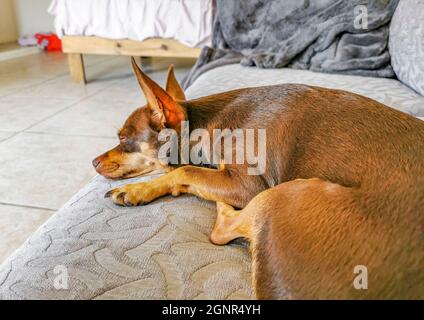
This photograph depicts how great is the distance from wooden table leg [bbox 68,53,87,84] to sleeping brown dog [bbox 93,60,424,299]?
9.50 feet

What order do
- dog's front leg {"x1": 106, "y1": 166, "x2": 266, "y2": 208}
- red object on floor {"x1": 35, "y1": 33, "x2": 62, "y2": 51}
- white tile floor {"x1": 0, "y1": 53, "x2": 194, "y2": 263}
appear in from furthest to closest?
red object on floor {"x1": 35, "y1": 33, "x2": 62, "y2": 51}
white tile floor {"x1": 0, "y1": 53, "x2": 194, "y2": 263}
dog's front leg {"x1": 106, "y1": 166, "x2": 266, "y2": 208}

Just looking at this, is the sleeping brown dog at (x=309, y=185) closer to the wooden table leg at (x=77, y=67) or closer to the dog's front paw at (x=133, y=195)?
the dog's front paw at (x=133, y=195)

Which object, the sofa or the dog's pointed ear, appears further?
the dog's pointed ear

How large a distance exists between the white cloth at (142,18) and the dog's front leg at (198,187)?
2.46 meters

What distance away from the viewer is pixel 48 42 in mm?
5871

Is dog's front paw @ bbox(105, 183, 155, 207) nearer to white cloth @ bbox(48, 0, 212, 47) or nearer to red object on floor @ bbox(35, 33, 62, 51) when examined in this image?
white cloth @ bbox(48, 0, 212, 47)

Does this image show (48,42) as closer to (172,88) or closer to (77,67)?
(77,67)

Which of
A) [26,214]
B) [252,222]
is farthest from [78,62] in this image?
[252,222]

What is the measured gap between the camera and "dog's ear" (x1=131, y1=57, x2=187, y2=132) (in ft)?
4.03

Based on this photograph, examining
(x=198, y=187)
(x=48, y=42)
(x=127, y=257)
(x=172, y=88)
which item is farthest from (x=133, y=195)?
(x=48, y=42)

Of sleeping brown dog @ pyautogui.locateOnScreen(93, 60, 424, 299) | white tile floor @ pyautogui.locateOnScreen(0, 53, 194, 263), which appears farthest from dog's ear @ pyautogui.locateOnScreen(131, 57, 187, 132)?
white tile floor @ pyautogui.locateOnScreen(0, 53, 194, 263)

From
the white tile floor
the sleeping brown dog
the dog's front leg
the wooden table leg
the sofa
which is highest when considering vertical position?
the sleeping brown dog

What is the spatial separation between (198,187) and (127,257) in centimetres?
32
